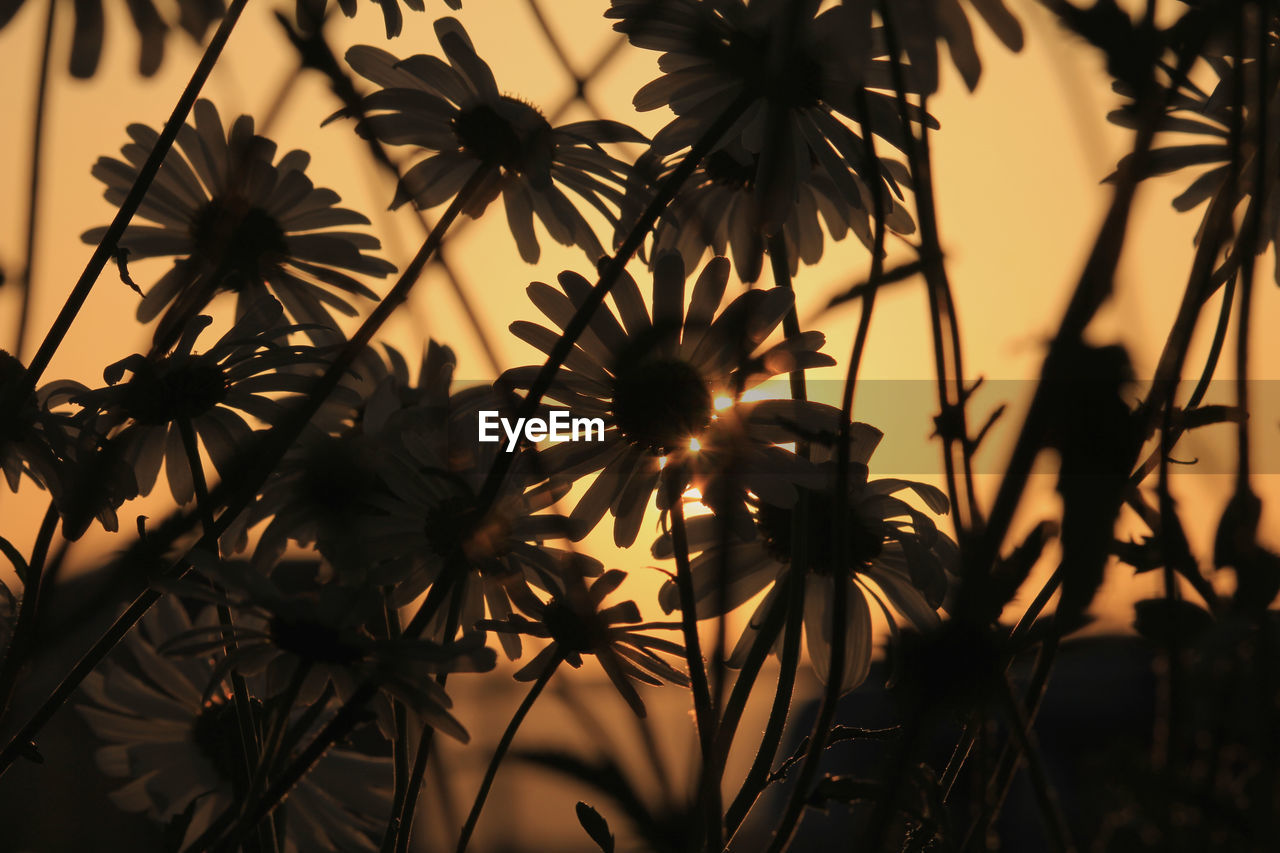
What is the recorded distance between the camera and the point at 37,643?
0.34 m

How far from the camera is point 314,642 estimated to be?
337 millimetres

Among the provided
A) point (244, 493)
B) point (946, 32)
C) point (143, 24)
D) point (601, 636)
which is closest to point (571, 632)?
point (601, 636)

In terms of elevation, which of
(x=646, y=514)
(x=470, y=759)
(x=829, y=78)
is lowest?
(x=470, y=759)

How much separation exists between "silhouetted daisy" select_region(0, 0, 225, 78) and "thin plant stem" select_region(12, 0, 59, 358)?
2.8 inches

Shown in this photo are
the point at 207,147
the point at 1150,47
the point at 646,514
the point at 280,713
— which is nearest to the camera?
the point at 1150,47

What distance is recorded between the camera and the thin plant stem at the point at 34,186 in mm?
346

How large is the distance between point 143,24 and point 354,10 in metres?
0.13

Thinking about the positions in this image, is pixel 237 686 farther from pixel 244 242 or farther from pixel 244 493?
pixel 244 242

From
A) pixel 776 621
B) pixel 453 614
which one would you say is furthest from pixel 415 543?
pixel 776 621

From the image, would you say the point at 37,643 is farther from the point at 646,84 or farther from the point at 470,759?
the point at 646,84

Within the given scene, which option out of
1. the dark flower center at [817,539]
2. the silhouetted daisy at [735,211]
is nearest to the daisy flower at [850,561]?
the dark flower center at [817,539]

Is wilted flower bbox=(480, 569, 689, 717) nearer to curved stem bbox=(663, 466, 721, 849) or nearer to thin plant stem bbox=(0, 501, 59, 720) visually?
curved stem bbox=(663, 466, 721, 849)

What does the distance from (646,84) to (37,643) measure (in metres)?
0.34

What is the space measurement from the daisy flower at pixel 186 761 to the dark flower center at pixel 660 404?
200mm
